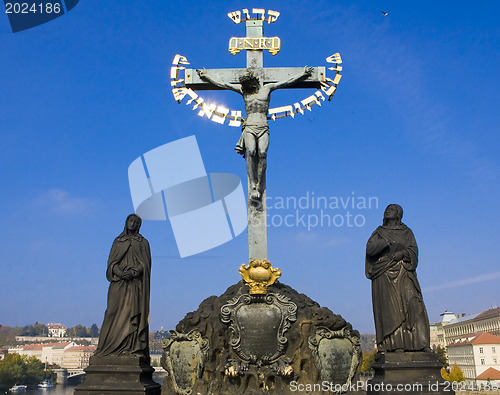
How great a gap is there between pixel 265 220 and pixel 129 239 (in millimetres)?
2676

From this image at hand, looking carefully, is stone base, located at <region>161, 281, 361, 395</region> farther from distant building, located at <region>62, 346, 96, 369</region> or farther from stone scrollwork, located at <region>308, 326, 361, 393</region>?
distant building, located at <region>62, 346, 96, 369</region>

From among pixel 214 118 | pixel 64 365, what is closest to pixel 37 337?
pixel 64 365

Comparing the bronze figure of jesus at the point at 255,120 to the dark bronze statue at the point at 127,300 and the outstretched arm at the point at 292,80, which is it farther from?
the dark bronze statue at the point at 127,300

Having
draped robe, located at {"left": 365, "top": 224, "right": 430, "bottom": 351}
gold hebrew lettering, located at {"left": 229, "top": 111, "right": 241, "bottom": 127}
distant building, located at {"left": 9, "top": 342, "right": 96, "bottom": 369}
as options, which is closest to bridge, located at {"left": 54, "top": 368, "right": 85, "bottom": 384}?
distant building, located at {"left": 9, "top": 342, "right": 96, "bottom": 369}

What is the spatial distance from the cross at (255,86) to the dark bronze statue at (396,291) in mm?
2393

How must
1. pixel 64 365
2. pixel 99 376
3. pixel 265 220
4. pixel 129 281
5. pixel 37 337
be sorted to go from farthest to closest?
pixel 37 337 < pixel 64 365 < pixel 265 220 < pixel 129 281 < pixel 99 376

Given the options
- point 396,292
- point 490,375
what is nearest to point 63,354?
point 490,375

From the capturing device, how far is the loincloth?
32.3 ft

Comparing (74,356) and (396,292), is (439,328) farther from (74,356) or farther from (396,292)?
(396,292)

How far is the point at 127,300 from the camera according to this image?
815 cm

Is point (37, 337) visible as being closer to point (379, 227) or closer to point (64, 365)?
point (64, 365)

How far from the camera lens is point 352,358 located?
837 cm

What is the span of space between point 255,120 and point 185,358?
15.4ft

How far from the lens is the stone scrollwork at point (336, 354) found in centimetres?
822
